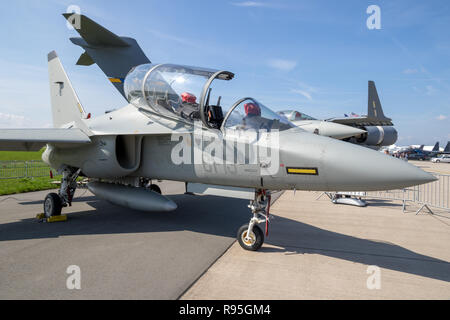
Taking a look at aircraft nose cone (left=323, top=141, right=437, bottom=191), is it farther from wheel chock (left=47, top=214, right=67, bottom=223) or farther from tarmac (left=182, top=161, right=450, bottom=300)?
wheel chock (left=47, top=214, right=67, bottom=223)

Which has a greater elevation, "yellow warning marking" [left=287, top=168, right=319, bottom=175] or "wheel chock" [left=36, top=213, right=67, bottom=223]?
"yellow warning marking" [left=287, top=168, right=319, bottom=175]

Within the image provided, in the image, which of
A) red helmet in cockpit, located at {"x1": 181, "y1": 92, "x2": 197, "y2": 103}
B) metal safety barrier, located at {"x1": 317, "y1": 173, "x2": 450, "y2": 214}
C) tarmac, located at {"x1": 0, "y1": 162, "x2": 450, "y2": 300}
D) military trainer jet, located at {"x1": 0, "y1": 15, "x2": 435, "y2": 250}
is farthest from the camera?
metal safety barrier, located at {"x1": 317, "y1": 173, "x2": 450, "y2": 214}

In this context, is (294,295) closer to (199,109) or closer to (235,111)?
(235,111)

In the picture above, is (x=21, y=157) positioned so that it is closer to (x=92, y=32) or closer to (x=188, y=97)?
(x=92, y=32)

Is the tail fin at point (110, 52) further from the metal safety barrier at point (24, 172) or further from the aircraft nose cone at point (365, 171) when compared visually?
the aircraft nose cone at point (365, 171)

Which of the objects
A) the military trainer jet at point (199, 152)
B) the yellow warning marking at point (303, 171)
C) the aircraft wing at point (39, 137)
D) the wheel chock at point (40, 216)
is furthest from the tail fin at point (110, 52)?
the yellow warning marking at point (303, 171)

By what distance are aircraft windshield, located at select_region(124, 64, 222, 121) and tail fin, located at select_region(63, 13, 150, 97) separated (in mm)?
5763

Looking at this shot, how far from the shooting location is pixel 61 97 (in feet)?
27.9

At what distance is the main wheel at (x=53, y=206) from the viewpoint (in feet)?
19.5

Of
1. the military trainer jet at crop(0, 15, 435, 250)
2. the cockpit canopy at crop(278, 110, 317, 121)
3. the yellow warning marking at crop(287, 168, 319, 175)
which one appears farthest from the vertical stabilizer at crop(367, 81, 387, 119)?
the yellow warning marking at crop(287, 168, 319, 175)

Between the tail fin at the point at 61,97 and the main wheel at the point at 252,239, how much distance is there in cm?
623

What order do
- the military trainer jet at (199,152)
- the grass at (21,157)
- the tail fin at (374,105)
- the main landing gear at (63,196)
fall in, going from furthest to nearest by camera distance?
the grass at (21,157)
the tail fin at (374,105)
the main landing gear at (63,196)
the military trainer jet at (199,152)

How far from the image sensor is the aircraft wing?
5.29 metres

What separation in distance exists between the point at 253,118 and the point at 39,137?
433cm
